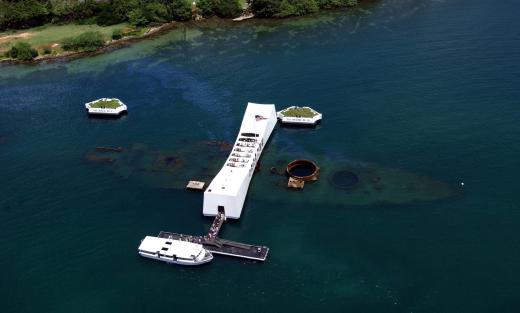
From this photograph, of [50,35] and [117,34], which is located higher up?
[117,34]

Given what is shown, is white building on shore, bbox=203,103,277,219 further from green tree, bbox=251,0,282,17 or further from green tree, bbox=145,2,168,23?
green tree, bbox=145,2,168,23

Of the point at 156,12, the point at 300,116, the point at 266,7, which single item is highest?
the point at 266,7

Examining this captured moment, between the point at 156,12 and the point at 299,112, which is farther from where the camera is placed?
the point at 156,12

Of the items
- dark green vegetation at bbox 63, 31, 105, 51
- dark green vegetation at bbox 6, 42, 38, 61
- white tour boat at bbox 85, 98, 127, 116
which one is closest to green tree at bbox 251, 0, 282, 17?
dark green vegetation at bbox 63, 31, 105, 51

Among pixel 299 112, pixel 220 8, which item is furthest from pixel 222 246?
pixel 220 8

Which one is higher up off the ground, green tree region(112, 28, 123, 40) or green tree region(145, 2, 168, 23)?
green tree region(145, 2, 168, 23)

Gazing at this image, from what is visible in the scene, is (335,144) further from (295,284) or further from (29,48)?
(29,48)

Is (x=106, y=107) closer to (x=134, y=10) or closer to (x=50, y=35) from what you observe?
(x=134, y=10)

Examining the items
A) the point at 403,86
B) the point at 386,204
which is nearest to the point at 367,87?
the point at 403,86
